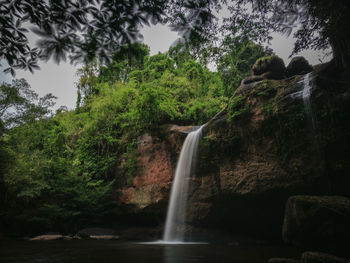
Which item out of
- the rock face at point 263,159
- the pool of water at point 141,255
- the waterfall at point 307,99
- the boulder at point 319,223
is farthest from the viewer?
the waterfall at point 307,99

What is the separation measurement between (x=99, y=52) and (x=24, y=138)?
12.3 meters

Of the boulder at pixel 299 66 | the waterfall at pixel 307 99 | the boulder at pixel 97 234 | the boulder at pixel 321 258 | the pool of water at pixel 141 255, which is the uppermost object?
the boulder at pixel 299 66

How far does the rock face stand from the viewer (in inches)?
244

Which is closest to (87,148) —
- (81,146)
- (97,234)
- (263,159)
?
(81,146)

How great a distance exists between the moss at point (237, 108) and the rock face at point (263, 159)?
0.04 metres

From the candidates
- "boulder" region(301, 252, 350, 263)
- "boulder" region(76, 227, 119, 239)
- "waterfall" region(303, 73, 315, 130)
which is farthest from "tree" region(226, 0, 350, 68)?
"boulder" region(76, 227, 119, 239)

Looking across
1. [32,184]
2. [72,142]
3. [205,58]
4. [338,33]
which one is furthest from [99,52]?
[72,142]

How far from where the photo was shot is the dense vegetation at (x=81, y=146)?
1064 centimetres

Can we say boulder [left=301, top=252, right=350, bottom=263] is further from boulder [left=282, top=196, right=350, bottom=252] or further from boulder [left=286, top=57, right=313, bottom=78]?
boulder [left=286, top=57, right=313, bottom=78]

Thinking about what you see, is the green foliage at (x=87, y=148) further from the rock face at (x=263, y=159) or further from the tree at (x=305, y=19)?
the tree at (x=305, y=19)

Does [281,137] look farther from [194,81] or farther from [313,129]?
[194,81]

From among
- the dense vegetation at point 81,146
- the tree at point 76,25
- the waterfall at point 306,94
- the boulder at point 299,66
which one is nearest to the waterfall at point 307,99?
the waterfall at point 306,94

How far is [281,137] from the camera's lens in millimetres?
7074

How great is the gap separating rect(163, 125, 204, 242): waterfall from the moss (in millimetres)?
1664
